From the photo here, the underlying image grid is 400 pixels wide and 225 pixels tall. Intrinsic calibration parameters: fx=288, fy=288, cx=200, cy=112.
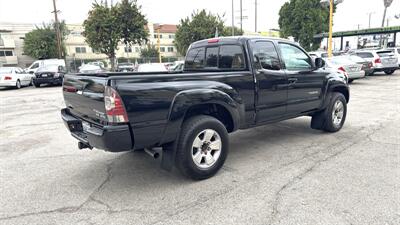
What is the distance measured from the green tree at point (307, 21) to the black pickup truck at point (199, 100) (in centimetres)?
3250

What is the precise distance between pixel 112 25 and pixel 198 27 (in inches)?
450

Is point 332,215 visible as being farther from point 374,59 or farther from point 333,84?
point 374,59

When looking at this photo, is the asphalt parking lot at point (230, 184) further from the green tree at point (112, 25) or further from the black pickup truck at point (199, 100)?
the green tree at point (112, 25)

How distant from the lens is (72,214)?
3102 mm

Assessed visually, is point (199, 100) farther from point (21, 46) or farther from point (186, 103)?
point (21, 46)

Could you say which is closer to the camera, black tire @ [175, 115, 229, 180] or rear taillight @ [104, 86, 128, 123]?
rear taillight @ [104, 86, 128, 123]

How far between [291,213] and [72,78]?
10.5ft

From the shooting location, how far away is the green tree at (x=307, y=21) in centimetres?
3478

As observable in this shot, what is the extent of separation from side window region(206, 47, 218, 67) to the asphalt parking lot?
5.10ft

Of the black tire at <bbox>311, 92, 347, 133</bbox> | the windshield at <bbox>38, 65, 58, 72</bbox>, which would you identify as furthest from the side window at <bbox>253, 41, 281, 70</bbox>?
the windshield at <bbox>38, 65, 58, 72</bbox>

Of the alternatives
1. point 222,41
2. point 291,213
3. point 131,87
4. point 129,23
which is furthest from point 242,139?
point 129,23

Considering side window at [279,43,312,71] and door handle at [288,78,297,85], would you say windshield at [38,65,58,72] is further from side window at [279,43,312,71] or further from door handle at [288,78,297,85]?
door handle at [288,78,297,85]

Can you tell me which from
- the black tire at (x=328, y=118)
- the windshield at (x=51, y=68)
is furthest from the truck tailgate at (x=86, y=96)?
the windshield at (x=51, y=68)

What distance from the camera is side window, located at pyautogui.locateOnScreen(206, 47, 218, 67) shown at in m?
4.81
